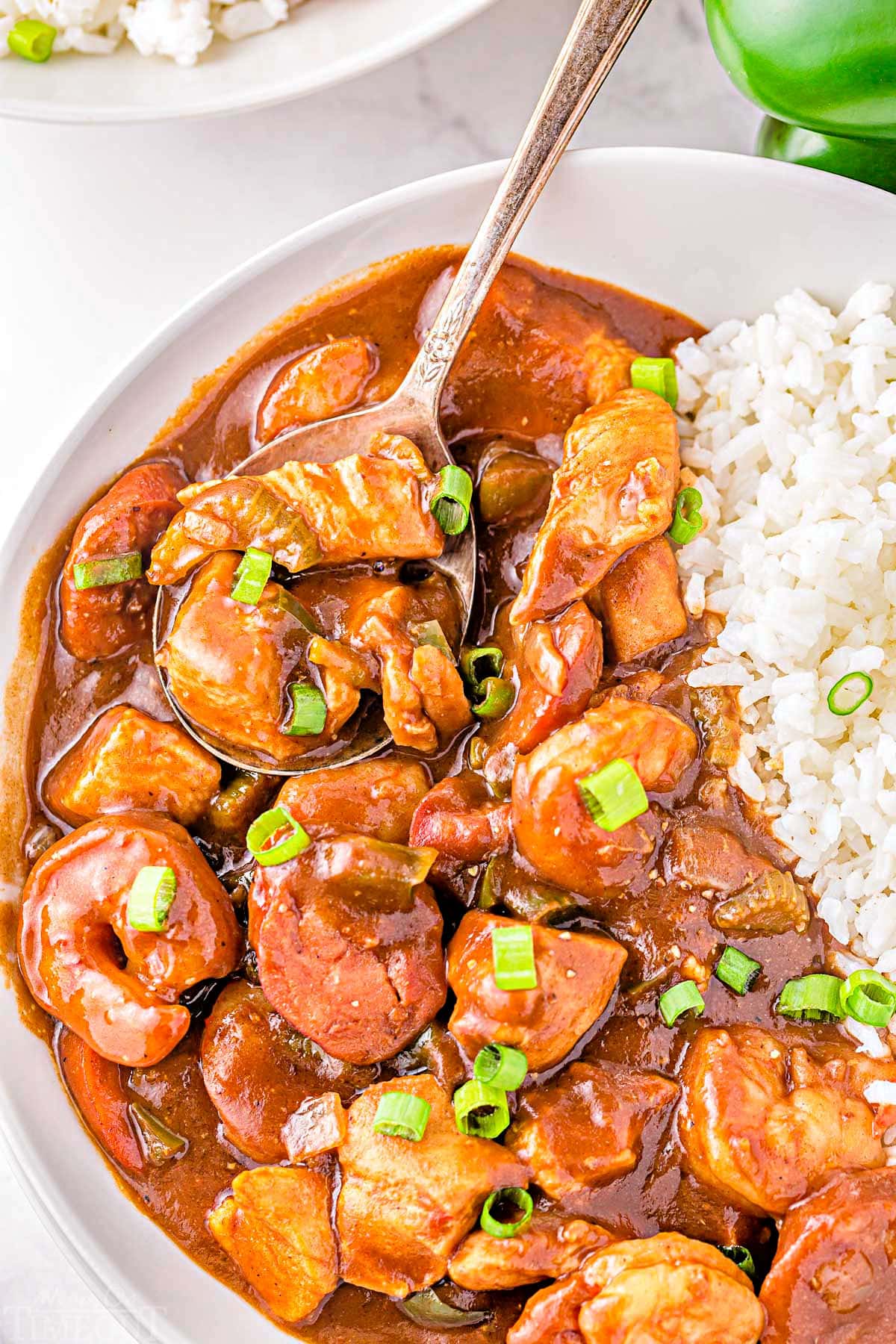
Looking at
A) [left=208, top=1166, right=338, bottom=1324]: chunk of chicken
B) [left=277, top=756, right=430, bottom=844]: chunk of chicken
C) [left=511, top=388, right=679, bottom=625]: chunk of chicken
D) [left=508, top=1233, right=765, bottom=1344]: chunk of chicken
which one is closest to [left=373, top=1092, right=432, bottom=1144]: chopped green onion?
[left=208, top=1166, right=338, bottom=1324]: chunk of chicken

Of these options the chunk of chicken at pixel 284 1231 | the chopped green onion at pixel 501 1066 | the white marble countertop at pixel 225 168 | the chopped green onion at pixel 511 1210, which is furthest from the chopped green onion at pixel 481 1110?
the white marble countertop at pixel 225 168

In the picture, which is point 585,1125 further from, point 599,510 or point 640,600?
point 599,510

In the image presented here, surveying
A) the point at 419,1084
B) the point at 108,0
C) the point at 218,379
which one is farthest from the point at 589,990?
the point at 108,0

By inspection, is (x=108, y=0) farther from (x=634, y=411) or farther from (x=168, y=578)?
(x=634, y=411)

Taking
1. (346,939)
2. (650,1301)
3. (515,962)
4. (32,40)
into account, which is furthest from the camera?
(32,40)

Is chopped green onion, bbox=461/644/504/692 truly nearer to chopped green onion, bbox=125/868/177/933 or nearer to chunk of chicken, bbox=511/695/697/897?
chunk of chicken, bbox=511/695/697/897

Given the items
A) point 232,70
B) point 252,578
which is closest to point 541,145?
point 232,70
